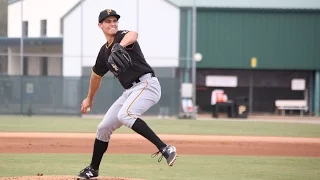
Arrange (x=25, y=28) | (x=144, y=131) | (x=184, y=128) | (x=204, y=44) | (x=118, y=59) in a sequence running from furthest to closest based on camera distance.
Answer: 1. (x=204, y=44)
2. (x=25, y=28)
3. (x=184, y=128)
4. (x=144, y=131)
5. (x=118, y=59)

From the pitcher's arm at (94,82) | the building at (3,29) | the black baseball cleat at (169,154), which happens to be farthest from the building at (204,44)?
the black baseball cleat at (169,154)

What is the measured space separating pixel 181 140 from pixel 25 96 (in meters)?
14.2

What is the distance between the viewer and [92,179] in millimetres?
7637

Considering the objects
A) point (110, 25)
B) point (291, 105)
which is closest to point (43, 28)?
point (291, 105)

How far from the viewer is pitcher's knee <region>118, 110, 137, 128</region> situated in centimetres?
701

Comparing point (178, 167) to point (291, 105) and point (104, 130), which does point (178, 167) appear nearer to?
point (104, 130)

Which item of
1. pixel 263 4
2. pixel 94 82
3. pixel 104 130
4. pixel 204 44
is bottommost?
pixel 104 130

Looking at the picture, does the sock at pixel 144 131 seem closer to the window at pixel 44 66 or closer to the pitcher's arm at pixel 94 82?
the pitcher's arm at pixel 94 82

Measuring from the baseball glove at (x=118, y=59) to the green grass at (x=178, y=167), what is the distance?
1.93 metres

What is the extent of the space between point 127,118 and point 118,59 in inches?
26.4

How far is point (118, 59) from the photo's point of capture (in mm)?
6703

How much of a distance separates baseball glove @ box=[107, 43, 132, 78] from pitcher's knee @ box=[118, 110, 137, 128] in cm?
46

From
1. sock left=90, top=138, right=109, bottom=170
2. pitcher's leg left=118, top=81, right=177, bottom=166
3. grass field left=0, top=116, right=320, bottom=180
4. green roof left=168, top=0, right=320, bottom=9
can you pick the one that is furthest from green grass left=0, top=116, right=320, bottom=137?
pitcher's leg left=118, top=81, right=177, bottom=166

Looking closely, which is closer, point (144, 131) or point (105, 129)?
point (144, 131)
